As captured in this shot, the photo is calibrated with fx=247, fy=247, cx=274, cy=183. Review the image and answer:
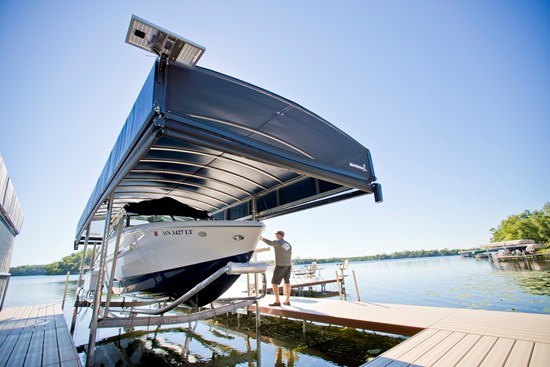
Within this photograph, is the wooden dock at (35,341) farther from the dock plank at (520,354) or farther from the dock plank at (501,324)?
the dock plank at (501,324)

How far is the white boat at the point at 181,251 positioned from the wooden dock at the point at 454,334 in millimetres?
2197

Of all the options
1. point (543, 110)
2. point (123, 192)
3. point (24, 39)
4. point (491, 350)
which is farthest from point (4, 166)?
point (543, 110)

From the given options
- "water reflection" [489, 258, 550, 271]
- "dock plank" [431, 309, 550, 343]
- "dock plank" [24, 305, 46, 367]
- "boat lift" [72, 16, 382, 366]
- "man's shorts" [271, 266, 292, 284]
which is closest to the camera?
"boat lift" [72, 16, 382, 366]

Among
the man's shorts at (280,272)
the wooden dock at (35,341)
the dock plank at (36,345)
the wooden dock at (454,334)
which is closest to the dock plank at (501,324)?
the wooden dock at (454,334)

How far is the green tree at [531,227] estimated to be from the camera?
50.8 meters

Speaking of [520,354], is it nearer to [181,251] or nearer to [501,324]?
[501,324]

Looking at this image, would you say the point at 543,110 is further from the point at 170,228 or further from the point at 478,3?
the point at 170,228

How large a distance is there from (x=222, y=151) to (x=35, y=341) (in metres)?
4.62

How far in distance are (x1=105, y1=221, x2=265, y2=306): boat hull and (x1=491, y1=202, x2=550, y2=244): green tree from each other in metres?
71.5

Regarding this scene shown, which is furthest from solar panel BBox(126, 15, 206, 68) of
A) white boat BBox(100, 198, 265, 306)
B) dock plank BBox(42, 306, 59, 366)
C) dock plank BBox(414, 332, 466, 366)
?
dock plank BBox(42, 306, 59, 366)

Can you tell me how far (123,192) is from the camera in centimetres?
534

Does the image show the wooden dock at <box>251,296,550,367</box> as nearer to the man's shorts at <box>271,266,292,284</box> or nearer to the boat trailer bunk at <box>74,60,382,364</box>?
the man's shorts at <box>271,266,292,284</box>

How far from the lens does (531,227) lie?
53062mm

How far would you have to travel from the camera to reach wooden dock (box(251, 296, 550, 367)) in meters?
2.35
